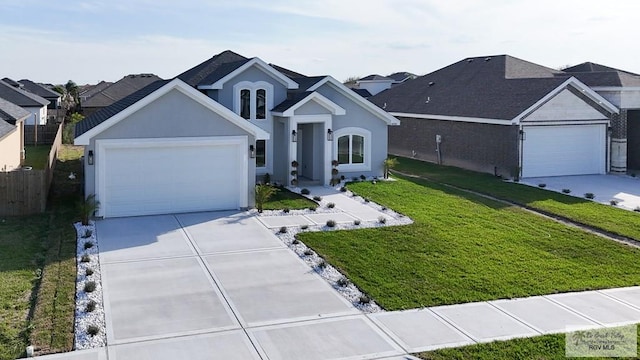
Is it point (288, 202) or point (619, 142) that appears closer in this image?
point (288, 202)

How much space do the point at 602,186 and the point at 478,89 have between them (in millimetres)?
8320

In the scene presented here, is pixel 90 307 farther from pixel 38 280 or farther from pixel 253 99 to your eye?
pixel 253 99

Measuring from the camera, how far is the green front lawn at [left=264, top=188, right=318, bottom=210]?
60.7 ft

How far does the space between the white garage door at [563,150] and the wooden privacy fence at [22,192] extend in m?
17.7

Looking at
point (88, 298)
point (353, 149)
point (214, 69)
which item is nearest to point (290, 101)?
point (353, 149)

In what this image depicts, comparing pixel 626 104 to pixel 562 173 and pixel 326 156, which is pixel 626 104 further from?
pixel 326 156

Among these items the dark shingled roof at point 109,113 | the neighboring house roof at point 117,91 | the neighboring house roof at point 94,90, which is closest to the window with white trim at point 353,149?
the dark shingled roof at point 109,113

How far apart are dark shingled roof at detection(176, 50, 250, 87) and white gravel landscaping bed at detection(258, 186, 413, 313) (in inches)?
209

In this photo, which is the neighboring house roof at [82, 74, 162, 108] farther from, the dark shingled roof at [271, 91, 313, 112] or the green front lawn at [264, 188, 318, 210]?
the green front lawn at [264, 188, 318, 210]

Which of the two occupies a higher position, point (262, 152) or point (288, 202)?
point (262, 152)

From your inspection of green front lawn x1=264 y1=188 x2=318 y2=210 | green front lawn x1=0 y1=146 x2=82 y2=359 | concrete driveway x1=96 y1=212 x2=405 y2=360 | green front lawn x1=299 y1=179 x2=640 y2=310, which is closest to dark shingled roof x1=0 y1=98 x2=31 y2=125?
green front lawn x1=0 y1=146 x2=82 y2=359

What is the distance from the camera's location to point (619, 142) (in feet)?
85.3

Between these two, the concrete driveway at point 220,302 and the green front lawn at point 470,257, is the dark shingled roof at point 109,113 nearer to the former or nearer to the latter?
the concrete driveway at point 220,302

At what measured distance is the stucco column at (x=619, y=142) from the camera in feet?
84.7
